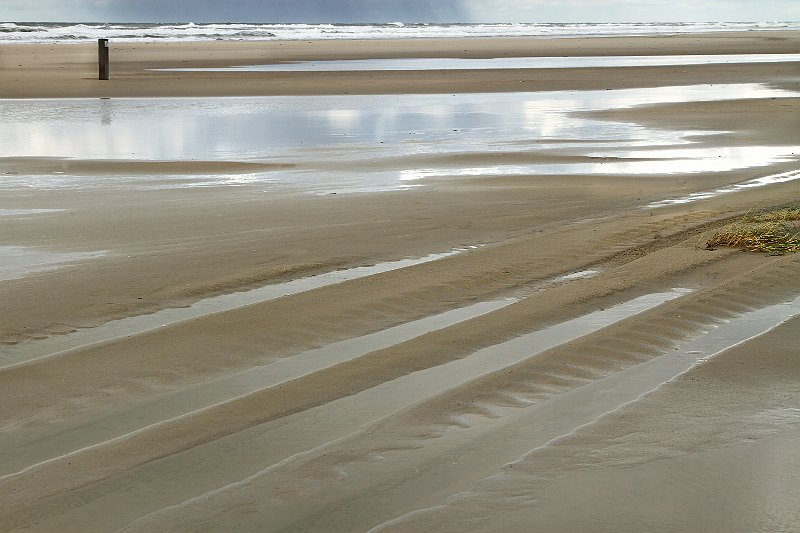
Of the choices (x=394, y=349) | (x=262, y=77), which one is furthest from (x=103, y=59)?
(x=394, y=349)

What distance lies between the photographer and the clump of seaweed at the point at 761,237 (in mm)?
6988

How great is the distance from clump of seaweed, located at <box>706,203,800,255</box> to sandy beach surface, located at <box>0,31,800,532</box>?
0.15 metres

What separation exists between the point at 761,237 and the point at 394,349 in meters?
3.40

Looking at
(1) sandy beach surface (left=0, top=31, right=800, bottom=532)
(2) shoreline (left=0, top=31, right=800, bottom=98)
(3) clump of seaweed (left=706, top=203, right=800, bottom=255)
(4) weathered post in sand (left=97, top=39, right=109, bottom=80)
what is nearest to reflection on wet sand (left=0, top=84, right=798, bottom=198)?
(1) sandy beach surface (left=0, top=31, right=800, bottom=532)

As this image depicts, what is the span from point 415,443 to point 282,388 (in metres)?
0.81

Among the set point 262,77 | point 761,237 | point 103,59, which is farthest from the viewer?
point 262,77

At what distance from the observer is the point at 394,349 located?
4.92 meters

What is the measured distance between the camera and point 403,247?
7.32m

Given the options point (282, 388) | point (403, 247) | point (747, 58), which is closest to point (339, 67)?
point (747, 58)

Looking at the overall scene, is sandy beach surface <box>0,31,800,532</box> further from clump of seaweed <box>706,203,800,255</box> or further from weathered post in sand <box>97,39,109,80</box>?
weathered post in sand <box>97,39,109,80</box>

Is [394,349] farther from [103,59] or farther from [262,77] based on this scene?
[262,77]

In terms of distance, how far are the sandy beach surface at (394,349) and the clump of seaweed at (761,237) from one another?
0.48ft

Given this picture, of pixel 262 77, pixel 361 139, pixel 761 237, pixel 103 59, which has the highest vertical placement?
pixel 103 59

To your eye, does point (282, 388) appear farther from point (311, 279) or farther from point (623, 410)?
point (311, 279)
